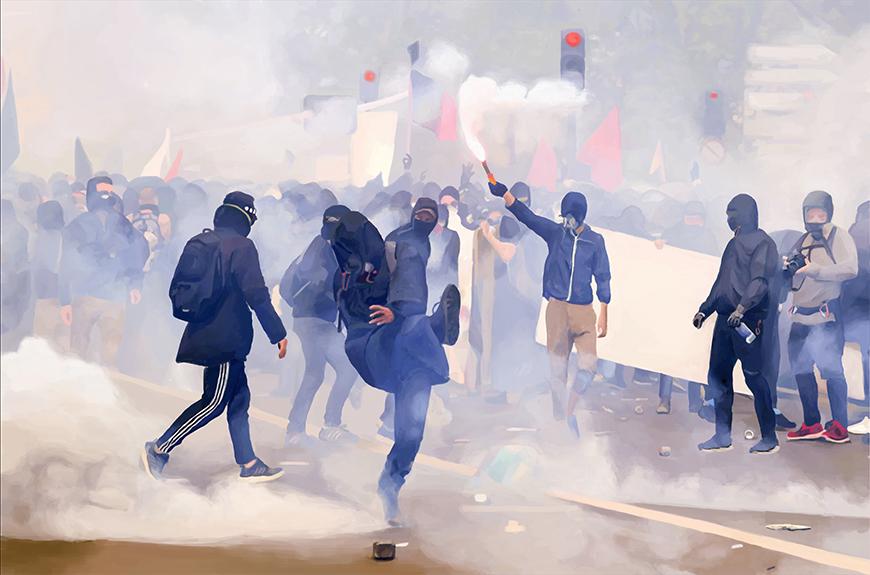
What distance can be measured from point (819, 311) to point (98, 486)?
158 inches

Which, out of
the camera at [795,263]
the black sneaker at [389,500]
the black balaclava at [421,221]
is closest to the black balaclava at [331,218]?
the black balaclava at [421,221]

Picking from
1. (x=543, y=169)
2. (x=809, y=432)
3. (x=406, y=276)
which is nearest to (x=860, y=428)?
(x=809, y=432)

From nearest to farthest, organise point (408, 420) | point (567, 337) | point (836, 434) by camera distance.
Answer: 1. point (408, 420)
2. point (836, 434)
3. point (567, 337)

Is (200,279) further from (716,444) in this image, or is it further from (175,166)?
(716,444)

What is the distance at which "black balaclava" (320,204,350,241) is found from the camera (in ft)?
19.6

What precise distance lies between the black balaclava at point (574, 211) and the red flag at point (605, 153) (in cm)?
18

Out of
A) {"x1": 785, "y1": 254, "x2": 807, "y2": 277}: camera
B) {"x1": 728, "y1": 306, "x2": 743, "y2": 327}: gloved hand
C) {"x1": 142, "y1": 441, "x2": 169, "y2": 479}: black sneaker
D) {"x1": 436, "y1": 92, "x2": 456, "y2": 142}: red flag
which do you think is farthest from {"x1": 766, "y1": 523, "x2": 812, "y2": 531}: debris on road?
{"x1": 142, "y1": 441, "x2": 169, "y2": 479}: black sneaker

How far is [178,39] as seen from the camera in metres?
6.27

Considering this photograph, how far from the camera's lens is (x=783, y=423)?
6270 millimetres

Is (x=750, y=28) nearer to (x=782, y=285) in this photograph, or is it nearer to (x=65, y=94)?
(x=782, y=285)

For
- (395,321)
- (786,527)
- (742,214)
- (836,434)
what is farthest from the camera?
(836,434)

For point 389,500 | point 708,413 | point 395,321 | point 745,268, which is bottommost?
point 389,500

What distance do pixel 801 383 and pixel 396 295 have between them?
8.12 ft

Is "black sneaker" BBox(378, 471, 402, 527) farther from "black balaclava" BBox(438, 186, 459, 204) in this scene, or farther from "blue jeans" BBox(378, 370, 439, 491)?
"black balaclava" BBox(438, 186, 459, 204)
